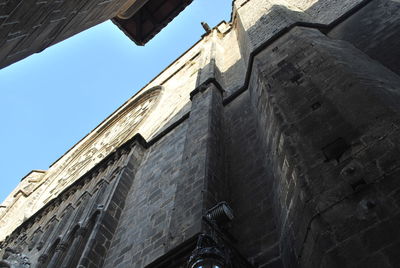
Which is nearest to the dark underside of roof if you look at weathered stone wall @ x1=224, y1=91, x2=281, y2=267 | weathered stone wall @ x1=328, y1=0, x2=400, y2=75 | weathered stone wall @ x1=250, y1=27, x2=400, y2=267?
weathered stone wall @ x1=224, y1=91, x2=281, y2=267

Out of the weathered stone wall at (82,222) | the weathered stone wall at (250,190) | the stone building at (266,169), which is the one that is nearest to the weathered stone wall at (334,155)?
the stone building at (266,169)

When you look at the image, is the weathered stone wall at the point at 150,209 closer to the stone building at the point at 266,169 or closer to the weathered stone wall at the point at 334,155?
the stone building at the point at 266,169

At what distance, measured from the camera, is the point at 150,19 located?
13.5m

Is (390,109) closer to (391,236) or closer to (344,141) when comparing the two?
(344,141)

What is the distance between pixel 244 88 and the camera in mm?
8938

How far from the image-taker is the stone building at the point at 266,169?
10.9ft

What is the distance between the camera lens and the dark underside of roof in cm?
1306

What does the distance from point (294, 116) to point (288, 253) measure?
5.42 feet

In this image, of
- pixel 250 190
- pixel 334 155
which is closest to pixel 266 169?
pixel 250 190

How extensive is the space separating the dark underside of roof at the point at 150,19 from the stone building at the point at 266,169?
0.23 m

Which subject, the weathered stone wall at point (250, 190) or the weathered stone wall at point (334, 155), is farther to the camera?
the weathered stone wall at point (250, 190)

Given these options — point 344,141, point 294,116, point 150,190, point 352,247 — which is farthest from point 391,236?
point 150,190

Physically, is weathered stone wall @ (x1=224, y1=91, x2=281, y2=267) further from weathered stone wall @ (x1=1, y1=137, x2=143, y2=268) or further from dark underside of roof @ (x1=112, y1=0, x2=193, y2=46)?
dark underside of roof @ (x1=112, y1=0, x2=193, y2=46)

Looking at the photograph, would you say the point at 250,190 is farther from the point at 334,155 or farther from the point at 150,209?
the point at 334,155
